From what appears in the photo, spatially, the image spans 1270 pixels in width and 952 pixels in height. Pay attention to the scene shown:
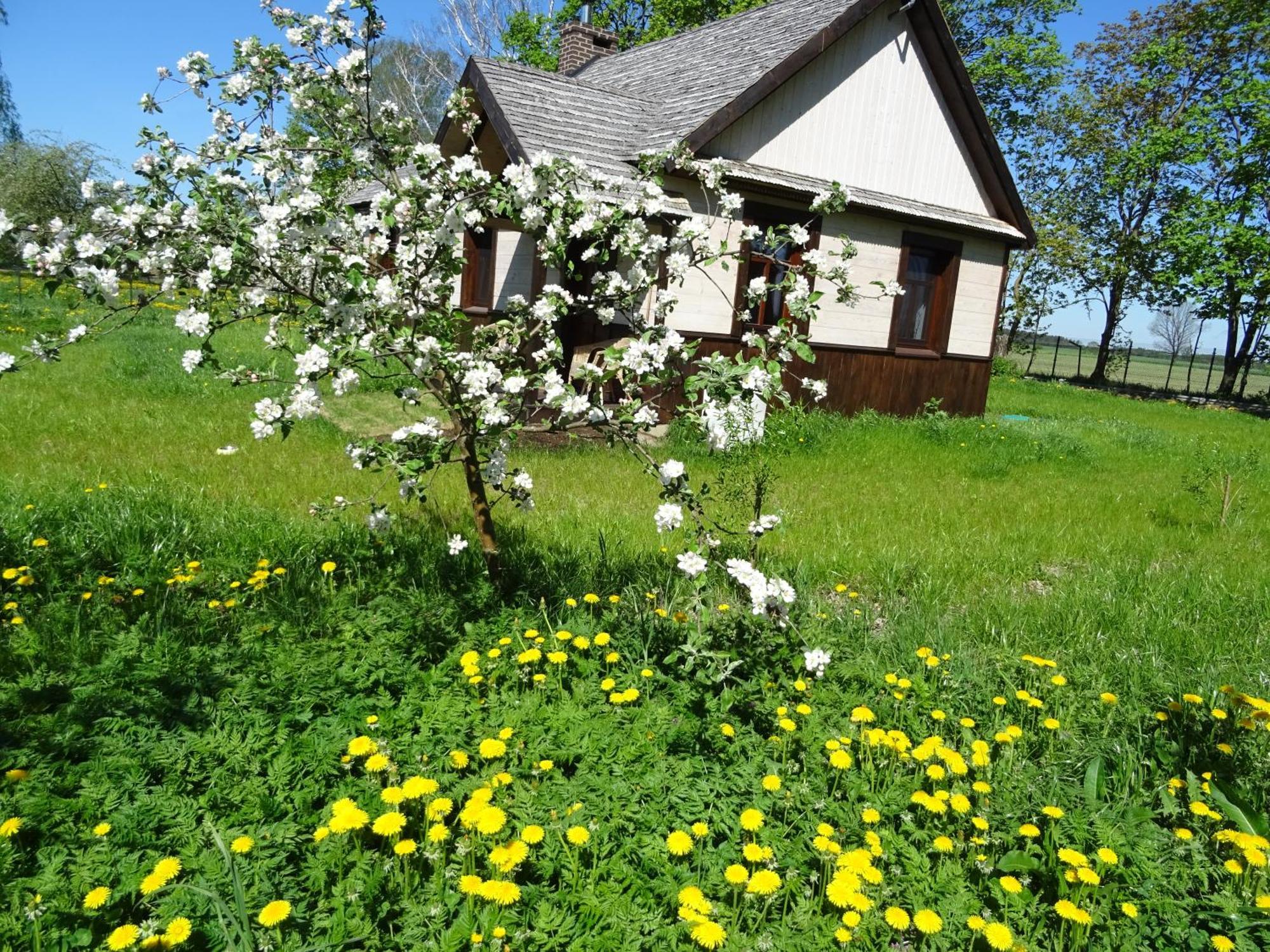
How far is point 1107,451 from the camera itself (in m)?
10.6

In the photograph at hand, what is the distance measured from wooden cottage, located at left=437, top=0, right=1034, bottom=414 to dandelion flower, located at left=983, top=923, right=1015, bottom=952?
8.03 meters

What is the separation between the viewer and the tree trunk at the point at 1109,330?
31984 millimetres

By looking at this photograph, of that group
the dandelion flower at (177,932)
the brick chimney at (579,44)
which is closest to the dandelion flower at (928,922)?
the dandelion flower at (177,932)

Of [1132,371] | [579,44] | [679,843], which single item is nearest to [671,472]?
[679,843]

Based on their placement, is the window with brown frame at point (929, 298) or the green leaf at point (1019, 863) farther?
the window with brown frame at point (929, 298)

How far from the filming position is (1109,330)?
109 feet

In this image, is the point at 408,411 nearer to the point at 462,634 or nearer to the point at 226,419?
the point at 226,419

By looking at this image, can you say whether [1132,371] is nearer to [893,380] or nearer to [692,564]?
[893,380]

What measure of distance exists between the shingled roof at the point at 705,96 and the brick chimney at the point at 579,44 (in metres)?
4.11

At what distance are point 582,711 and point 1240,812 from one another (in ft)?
7.18

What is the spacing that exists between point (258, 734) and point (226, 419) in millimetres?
6450

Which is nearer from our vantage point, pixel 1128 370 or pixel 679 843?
pixel 679 843

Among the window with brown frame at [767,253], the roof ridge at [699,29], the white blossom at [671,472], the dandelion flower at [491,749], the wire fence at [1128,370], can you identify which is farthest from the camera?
the wire fence at [1128,370]

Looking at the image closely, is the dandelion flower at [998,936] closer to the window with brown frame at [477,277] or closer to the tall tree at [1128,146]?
the window with brown frame at [477,277]
